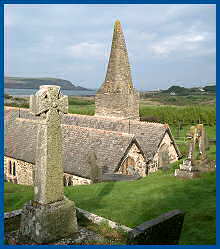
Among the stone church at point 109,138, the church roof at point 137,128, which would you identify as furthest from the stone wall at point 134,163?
the church roof at point 137,128

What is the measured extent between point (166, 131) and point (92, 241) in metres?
17.7

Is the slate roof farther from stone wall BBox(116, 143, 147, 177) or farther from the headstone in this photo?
the headstone

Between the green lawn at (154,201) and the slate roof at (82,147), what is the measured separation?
4.46m

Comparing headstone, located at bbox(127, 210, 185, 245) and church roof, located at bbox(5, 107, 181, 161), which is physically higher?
church roof, located at bbox(5, 107, 181, 161)

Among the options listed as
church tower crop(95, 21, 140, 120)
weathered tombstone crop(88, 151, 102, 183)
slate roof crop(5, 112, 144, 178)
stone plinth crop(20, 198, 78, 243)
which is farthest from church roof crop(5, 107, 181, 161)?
stone plinth crop(20, 198, 78, 243)

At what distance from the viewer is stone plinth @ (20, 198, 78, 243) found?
702 centimetres

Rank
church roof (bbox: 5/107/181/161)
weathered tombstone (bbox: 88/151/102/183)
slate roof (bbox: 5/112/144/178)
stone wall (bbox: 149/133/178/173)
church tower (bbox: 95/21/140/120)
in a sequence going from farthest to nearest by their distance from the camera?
church tower (bbox: 95/21/140/120) → church roof (bbox: 5/107/181/161) → stone wall (bbox: 149/133/178/173) → slate roof (bbox: 5/112/144/178) → weathered tombstone (bbox: 88/151/102/183)

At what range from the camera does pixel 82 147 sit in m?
21.3

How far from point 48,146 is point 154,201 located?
227 inches

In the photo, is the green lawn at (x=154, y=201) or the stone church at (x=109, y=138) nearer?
the green lawn at (x=154, y=201)

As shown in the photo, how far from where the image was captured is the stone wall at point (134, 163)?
19734mm

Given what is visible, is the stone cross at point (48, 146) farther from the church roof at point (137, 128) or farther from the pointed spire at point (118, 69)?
the pointed spire at point (118, 69)

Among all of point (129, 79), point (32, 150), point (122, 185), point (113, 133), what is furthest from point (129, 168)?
point (129, 79)

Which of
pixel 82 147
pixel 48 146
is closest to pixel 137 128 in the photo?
pixel 82 147
